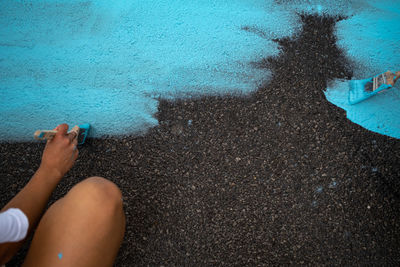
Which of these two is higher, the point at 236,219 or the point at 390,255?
the point at 236,219

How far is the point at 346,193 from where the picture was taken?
1.47 meters

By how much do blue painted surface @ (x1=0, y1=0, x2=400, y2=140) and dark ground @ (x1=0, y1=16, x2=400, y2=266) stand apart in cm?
10

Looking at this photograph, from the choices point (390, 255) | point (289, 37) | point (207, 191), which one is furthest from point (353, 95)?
point (207, 191)

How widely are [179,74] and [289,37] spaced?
749 mm

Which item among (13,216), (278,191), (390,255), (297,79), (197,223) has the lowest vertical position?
(390,255)

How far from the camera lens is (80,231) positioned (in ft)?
3.33

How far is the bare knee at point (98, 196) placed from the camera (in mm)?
1073

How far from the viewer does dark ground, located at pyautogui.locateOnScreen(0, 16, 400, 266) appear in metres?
1.44

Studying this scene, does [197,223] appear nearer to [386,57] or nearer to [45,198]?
[45,198]

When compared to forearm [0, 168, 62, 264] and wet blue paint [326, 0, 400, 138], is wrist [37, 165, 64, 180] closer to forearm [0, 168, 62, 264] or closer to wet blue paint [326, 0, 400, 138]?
forearm [0, 168, 62, 264]

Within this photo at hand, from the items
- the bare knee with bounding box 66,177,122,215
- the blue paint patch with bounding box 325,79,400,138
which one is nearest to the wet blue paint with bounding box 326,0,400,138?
the blue paint patch with bounding box 325,79,400,138

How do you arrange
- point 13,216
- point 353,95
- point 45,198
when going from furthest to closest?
point 353,95, point 45,198, point 13,216

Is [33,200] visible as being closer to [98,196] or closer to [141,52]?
[98,196]

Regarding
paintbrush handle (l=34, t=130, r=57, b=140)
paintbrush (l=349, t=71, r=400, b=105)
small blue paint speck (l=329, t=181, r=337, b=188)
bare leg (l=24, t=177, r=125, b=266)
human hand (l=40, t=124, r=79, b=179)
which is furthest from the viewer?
small blue paint speck (l=329, t=181, r=337, b=188)
